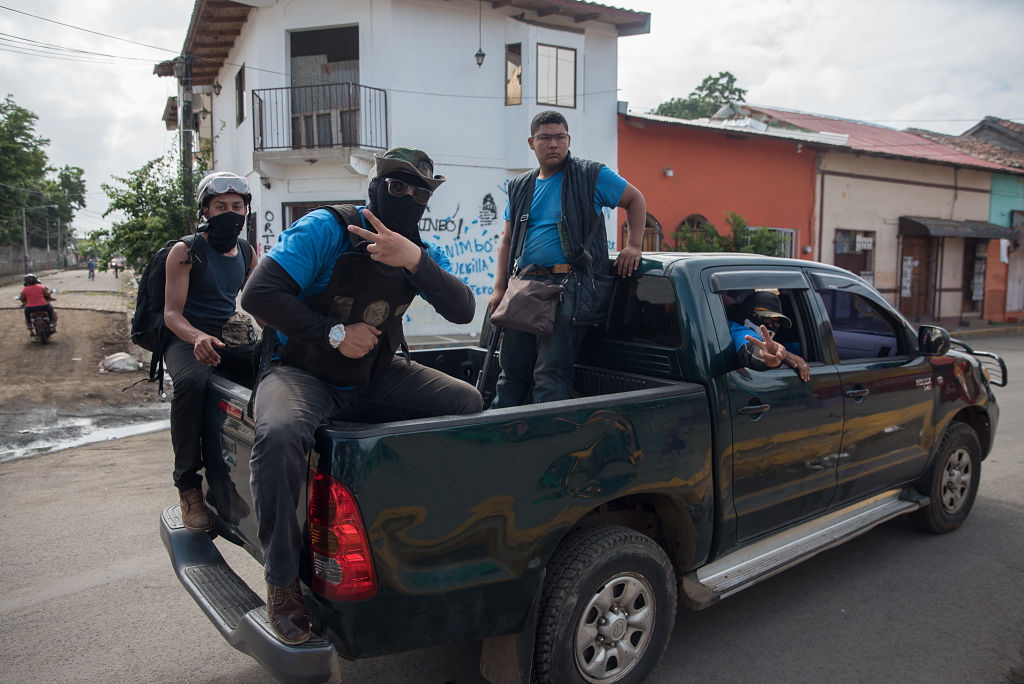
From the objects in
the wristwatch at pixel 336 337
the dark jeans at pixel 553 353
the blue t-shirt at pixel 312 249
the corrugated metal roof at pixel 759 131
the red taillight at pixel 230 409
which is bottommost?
the red taillight at pixel 230 409

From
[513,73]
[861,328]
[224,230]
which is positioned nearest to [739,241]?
[513,73]

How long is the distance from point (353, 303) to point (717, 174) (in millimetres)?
15724

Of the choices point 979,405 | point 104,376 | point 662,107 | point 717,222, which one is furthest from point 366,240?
point 662,107

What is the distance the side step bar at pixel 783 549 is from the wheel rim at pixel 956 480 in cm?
40

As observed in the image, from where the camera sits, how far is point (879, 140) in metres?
21.7

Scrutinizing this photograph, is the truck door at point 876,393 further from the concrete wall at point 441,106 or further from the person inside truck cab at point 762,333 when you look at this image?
the concrete wall at point 441,106

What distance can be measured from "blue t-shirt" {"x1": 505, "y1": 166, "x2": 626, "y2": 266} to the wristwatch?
4.74 ft

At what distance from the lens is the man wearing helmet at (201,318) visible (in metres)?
3.02

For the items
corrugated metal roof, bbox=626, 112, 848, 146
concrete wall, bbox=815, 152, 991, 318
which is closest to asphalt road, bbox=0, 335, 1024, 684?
corrugated metal roof, bbox=626, 112, 848, 146

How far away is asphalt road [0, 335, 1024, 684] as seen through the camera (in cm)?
289

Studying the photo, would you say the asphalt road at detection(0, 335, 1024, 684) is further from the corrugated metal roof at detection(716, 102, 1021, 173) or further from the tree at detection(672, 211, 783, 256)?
the corrugated metal roof at detection(716, 102, 1021, 173)

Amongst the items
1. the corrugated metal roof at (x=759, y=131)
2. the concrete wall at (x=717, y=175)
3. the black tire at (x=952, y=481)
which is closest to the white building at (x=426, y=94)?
the concrete wall at (x=717, y=175)

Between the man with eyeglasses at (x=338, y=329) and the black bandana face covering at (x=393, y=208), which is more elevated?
the black bandana face covering at (x=393, y=208)

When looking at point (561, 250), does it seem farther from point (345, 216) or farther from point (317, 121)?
point (317, 121)
